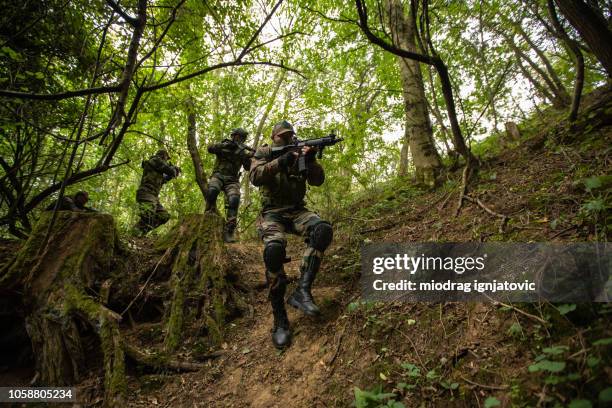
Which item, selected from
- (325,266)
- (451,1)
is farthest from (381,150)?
(325,266)

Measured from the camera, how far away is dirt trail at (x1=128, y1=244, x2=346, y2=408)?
8.25ft

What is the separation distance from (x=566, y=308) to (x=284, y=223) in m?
2.72

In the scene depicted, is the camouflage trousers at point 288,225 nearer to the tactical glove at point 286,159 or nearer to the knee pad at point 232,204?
the tactical glove at point 286,159

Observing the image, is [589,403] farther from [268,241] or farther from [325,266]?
[325,266]

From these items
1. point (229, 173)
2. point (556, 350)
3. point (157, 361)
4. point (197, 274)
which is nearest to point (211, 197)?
point (229, 173)

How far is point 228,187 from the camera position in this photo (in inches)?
274

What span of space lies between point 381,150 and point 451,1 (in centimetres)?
439

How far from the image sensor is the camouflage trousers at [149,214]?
6.68 m

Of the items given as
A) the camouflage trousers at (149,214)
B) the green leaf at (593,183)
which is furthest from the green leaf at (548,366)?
the camouflage trousers at (149,214)

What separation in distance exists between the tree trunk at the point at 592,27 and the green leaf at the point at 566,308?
2.97 meters

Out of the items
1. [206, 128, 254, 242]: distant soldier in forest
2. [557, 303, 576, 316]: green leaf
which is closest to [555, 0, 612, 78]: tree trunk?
[557, 303, 576, 316]: green leaf

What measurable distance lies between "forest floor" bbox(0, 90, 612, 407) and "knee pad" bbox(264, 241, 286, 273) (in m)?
0.67

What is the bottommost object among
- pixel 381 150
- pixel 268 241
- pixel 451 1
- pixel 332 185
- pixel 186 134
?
pixel 268 241

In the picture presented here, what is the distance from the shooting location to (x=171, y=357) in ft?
10.6
